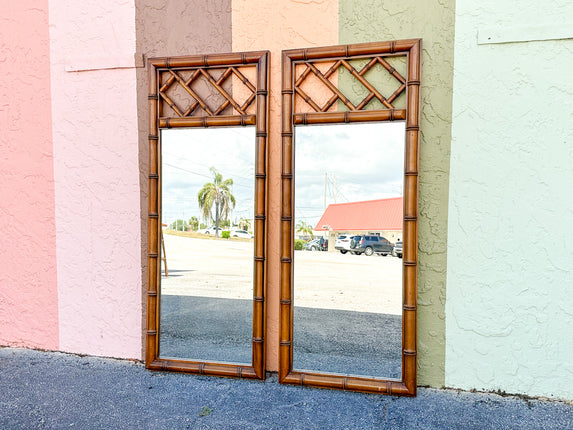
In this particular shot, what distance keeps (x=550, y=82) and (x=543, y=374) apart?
1641mm

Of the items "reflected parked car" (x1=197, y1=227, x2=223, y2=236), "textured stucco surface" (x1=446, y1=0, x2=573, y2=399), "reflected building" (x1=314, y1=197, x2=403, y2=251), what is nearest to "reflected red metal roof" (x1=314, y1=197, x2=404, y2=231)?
"reflected building" (x1=314, y1=197, x2=403, y2=251)

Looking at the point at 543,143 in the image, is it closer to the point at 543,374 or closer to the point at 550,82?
the point at 550,82

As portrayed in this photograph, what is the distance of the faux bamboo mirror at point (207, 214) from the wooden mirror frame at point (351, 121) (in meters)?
0.15

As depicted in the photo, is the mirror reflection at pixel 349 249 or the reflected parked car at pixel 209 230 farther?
the reflected parked car at pixel 209 230

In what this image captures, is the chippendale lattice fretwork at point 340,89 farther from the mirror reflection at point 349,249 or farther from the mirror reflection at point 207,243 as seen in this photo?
the mirror reflection at point 207,243

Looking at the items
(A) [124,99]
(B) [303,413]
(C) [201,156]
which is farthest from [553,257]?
(A) [124,99]

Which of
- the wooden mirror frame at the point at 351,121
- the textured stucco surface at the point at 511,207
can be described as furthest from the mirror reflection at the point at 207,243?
the textured stucco surface at the point at 511,207

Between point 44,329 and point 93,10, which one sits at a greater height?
point 93,10

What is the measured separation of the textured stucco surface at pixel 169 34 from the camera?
2.44 m

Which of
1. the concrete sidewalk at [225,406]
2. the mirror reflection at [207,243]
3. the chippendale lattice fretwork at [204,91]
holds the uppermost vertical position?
the chippendale lattice fretwork at [204,91]

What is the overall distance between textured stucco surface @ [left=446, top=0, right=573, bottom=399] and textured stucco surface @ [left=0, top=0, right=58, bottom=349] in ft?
8.95

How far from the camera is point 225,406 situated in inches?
81.8

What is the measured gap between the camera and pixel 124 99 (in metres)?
2.57

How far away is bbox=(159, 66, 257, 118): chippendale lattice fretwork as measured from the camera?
2410mm
